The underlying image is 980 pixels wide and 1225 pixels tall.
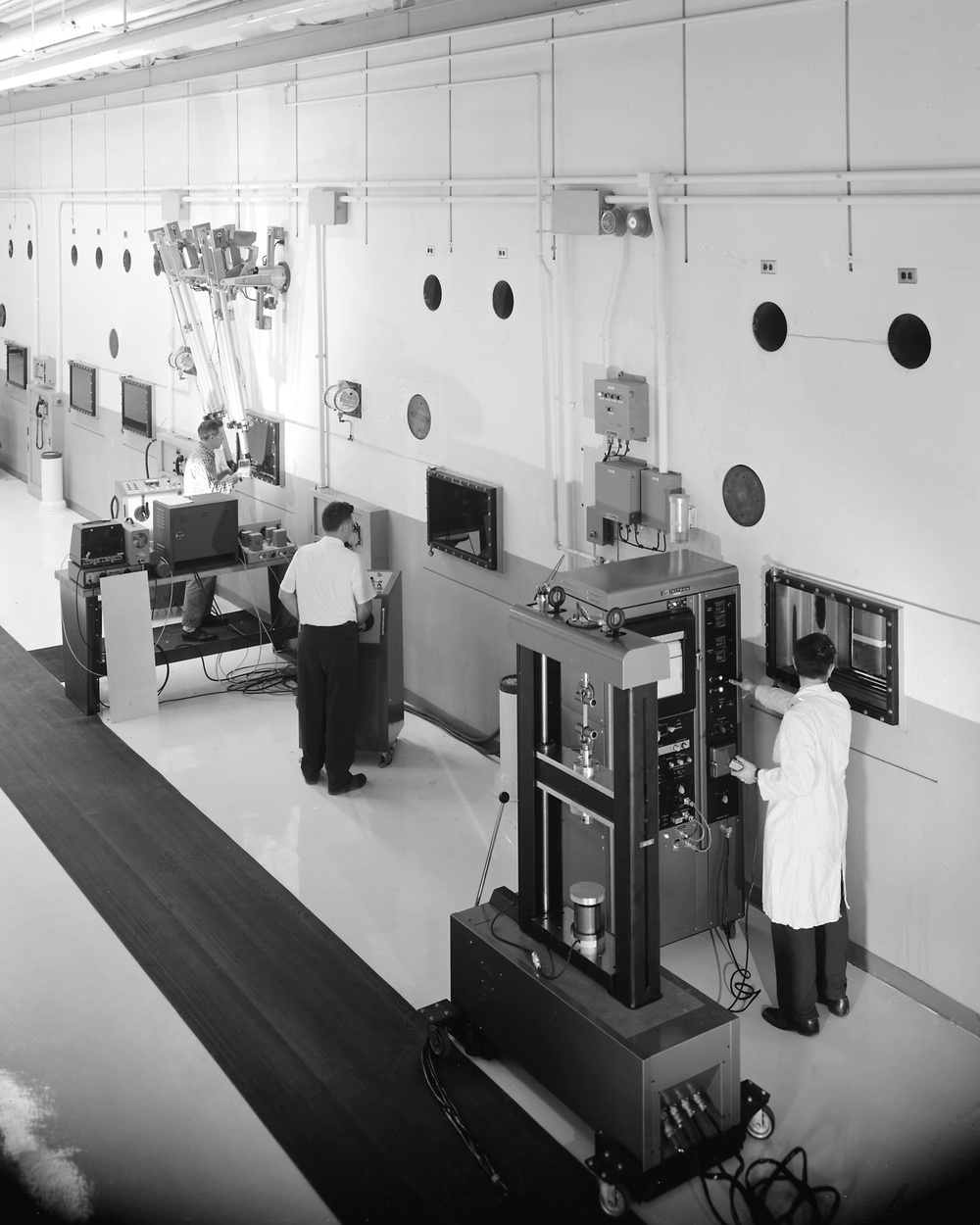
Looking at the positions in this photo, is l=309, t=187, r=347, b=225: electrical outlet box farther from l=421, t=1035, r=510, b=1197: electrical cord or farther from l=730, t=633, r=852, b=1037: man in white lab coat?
l=421, t=1035, r=510, b=1197: electrical cord

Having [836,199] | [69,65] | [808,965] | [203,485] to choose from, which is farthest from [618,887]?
[69,65]

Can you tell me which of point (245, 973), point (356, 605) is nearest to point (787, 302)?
point (356, 605)

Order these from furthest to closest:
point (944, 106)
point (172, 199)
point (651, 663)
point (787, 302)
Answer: point (172, 199), point (787, 302), point (944, 106), point (651, 663)

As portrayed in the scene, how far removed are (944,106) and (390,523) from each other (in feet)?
14.2

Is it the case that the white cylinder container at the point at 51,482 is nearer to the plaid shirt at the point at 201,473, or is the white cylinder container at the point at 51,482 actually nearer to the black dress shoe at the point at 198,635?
the plaid shirt at the point at 201,473

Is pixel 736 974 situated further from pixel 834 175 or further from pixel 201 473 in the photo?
pixel 201 473

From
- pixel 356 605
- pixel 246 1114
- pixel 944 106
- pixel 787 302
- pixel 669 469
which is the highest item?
pixel 944 106

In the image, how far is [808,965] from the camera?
4676mm

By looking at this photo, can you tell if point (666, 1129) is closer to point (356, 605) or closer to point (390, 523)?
point (356, 605)

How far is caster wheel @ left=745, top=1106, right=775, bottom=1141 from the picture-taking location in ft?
13.5

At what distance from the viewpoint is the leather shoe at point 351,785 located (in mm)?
6793

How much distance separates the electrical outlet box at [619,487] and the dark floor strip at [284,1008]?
2.19 metres

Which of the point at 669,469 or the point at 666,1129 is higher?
the point at 669,469

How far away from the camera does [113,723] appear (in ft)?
25.5
